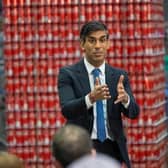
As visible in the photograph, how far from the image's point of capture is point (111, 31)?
375 inches

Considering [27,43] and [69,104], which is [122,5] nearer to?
[27,43]

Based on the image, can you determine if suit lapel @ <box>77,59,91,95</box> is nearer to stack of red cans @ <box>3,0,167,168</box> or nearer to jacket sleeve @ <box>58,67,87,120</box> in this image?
jacket sleeve @ <box>58,67,87,120</box>

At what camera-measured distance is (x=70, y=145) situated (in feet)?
13.1

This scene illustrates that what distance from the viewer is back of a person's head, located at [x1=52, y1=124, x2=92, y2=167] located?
393 centimetres

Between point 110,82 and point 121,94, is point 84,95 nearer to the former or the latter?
point 110,82

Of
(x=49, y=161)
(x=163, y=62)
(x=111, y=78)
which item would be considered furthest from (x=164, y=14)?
(x=111, y=78)

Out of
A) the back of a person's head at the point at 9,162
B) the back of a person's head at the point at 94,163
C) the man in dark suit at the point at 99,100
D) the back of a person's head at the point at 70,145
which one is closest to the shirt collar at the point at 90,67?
the man in dark suit at the point at 99,100

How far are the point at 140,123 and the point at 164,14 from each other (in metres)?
1.87

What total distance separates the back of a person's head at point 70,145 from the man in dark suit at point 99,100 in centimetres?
209

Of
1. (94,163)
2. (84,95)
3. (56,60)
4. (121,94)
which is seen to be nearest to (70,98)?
(84,95)

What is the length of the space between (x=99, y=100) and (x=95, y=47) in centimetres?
45

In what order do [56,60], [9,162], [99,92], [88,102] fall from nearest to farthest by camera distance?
1. [9,162]
2. [99,92]
3. [88,102]
4. [56,60]

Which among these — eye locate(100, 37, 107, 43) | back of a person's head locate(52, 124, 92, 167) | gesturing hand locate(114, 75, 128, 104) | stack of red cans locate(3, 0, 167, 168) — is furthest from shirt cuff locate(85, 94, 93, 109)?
stack of red cans locate(3, 0, 167, 168)

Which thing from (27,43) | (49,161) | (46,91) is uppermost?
(27,43)
